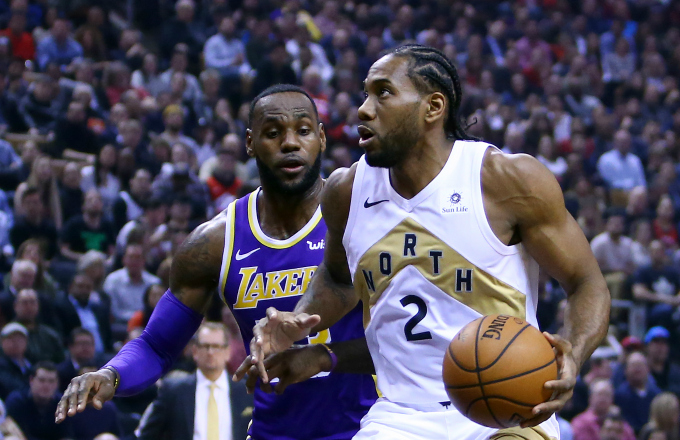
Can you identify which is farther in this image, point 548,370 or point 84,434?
point 84,434

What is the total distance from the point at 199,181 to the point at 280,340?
25.0 feet

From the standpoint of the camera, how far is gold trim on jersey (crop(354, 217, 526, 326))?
3492mm

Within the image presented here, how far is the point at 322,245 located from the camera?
4.57 m

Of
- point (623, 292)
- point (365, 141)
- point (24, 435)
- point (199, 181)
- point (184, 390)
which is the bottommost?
point (623, 292)

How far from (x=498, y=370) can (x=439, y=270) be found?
0.57 m

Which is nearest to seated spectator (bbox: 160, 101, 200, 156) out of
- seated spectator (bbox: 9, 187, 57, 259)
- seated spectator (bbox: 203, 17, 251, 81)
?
seated spectator (bbox: 203, 17, 251, 81)

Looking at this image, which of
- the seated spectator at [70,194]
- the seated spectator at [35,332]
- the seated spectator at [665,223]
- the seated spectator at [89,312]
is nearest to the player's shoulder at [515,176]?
the seated spectator at [35,332]

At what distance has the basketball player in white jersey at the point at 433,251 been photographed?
3465 millimetres

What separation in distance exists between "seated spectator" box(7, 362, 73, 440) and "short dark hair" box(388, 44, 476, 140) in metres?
4.59

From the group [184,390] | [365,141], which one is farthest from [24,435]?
[365,141]

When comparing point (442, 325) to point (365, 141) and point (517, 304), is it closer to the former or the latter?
point (517, 304)

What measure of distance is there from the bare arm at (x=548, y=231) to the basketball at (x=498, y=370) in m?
0.32

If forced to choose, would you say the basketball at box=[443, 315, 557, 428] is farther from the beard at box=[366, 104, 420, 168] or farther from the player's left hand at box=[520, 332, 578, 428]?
the beard at box=[366, 104, 420, 168]

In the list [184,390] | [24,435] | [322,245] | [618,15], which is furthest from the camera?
[618,15]
